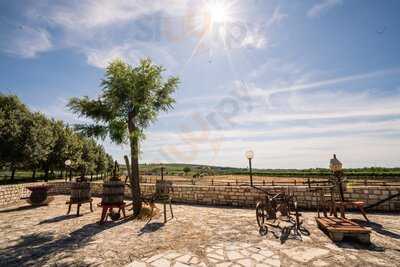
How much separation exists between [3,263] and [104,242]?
2.04m

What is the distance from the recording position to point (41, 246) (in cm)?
562

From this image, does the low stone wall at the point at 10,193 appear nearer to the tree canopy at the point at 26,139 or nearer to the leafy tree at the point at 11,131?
the tree canopy at the point at 26,139

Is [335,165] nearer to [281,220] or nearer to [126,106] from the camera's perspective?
[281,220]

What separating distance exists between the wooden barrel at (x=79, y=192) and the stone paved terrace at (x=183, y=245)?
1.25 meters

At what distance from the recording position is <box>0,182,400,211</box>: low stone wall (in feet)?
28.7

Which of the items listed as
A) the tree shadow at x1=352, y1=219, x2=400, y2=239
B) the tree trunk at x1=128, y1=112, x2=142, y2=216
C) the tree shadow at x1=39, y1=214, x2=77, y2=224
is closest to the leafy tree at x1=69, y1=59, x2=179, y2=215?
the tree trunk at x1=128, y1=112, x2=142, y2=216

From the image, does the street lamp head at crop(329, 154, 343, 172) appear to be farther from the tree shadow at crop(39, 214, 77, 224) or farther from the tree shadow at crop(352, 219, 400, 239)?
the tree shadow at crop(39, 214, 77, 224)

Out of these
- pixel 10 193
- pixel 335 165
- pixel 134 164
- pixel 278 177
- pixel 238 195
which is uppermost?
pixel 134 164

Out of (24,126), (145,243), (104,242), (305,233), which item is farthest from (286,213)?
(24,126)

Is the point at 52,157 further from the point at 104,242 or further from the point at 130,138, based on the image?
the point at 104,242

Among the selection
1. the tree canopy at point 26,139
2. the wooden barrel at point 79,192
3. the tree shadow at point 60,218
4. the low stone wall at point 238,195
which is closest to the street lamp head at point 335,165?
the low stone wall at point 238,195

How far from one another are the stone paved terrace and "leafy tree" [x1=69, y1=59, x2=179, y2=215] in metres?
2.83

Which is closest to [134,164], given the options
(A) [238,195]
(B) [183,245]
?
(B) [183,245]

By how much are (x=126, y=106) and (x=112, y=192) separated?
3.68m
